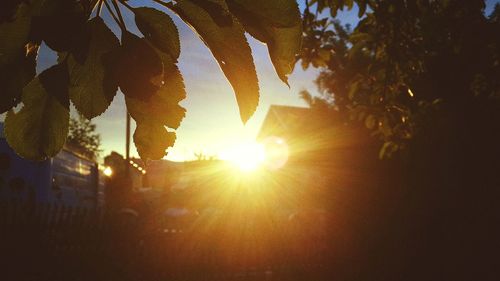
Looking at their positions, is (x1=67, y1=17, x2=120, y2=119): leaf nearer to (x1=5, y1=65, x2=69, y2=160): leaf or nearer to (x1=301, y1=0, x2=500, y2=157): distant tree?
(x1=5, y1=65, x2=69, y2=160): leaf

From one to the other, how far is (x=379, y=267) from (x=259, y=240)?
2173mm

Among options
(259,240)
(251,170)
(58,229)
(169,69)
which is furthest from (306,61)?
(251,170)

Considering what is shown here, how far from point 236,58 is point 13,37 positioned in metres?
0.31

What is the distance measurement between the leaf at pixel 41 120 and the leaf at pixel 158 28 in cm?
14

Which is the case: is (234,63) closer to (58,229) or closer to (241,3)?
(241,3)

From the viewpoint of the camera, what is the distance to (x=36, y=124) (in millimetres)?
581

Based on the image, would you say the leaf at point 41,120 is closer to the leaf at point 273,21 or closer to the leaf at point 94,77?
the leaf at point 94,77

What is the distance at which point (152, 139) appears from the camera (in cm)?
64

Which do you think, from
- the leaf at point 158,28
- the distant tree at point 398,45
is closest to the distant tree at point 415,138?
the distant tree at point 398,45

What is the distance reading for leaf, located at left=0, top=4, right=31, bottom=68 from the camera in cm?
50

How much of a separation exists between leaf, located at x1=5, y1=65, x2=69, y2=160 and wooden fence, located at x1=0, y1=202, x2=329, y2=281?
5377 mm

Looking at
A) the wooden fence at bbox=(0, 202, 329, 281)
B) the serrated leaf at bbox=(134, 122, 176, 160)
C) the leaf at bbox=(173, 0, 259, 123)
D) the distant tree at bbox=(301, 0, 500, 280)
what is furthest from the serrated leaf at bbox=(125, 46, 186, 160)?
the wooden fence at bbox=(0, 202, 329, 281)

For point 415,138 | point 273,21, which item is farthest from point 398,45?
point 273,21

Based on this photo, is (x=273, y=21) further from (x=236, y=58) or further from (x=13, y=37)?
(x=13, y=37)
